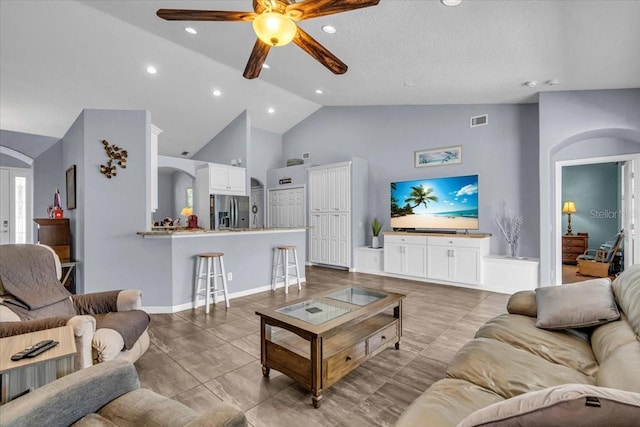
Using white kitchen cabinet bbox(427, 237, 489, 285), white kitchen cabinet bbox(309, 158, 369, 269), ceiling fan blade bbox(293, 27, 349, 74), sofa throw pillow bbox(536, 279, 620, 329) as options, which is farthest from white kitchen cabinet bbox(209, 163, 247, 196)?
sofa throw pillow bbox(536, 279, 620, 329)

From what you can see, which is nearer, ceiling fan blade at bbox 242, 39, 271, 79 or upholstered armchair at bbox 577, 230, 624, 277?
ceiling fan blade at bbox 242, 39, 271, 79

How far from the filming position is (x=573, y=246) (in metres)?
6.62

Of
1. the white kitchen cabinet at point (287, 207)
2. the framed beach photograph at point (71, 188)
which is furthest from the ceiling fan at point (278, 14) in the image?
the white kitchen cabinet at point (287, 207)

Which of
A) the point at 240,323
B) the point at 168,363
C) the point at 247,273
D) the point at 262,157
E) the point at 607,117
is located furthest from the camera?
the point at 262,157

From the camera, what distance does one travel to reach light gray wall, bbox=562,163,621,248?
6.53 m

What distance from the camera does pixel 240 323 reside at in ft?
11.0

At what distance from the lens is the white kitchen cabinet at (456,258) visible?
480cm

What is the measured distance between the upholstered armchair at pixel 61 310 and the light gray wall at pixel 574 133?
5.18m

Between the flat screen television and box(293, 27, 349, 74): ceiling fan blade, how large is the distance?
3531 millimetres

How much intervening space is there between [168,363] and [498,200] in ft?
17.2

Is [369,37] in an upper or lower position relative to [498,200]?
upper

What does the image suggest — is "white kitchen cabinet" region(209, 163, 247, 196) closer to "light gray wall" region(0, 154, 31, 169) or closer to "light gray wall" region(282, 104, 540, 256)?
"light gray wall" region(282, 104, 540, 256)

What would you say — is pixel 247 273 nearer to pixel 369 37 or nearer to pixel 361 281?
pixel 361 281

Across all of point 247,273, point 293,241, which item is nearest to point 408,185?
point 293,241
